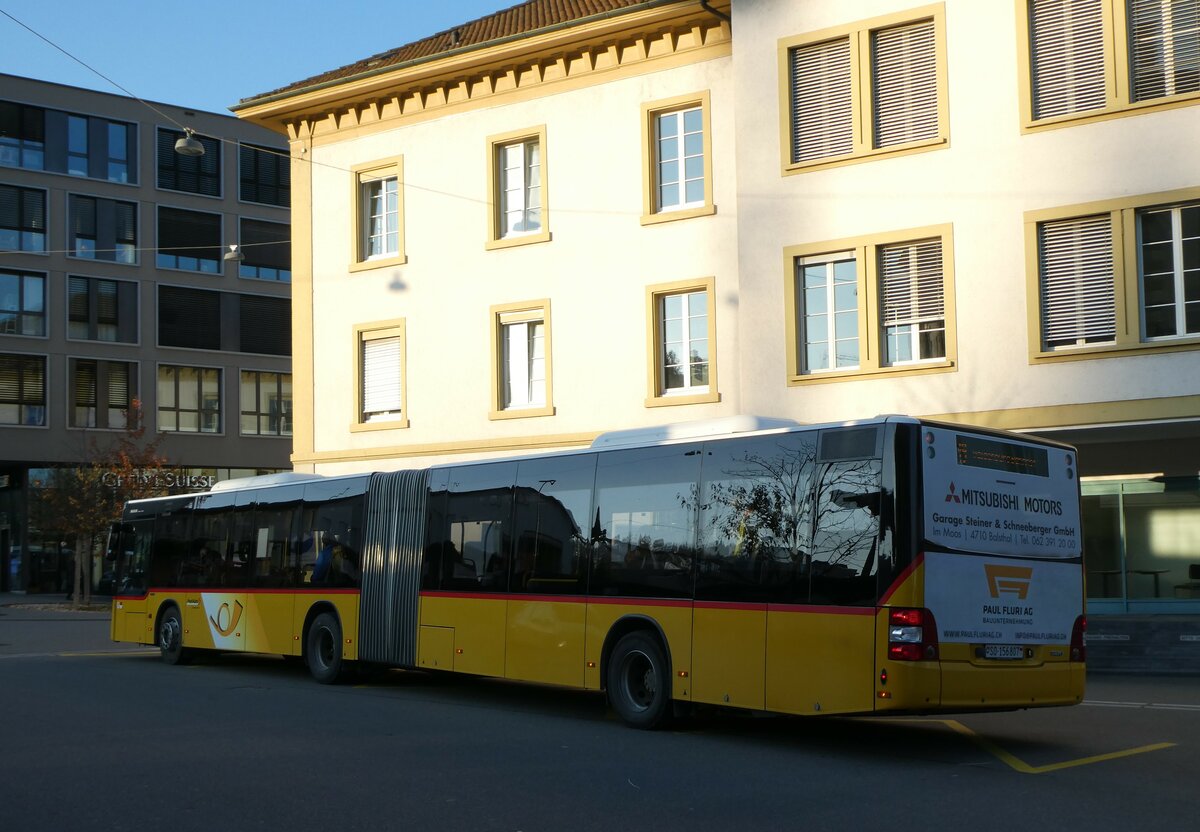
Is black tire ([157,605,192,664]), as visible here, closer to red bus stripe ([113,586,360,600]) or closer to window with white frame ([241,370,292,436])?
red bus stripe ([113,586,360,600])

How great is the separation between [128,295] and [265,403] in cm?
715

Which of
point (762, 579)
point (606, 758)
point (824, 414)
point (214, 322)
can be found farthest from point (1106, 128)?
point (214, 322)

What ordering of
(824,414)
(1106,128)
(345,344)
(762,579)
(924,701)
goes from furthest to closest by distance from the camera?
1. (345,344)
2. (824,414)
3. (1106,128)
4. (762,579)
5. (924,701)

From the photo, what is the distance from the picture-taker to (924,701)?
36.0 feet

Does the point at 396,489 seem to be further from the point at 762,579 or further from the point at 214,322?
the point at 214,322

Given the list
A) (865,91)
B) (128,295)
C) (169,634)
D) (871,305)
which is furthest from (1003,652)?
(128,295)

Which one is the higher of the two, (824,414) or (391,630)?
(824,414)

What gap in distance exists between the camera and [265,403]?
193 ft

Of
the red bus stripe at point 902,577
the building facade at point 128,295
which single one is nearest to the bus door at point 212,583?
the red bus stripe at point 902,577

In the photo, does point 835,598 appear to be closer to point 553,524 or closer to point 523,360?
point 553,524

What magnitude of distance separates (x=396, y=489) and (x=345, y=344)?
38.0ft

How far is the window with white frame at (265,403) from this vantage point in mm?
58031

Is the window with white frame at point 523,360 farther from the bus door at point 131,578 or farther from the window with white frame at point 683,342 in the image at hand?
the bus door at point 131,578

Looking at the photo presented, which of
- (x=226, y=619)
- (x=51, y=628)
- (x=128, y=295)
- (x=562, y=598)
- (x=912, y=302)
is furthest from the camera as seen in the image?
(x=128, y=295)
